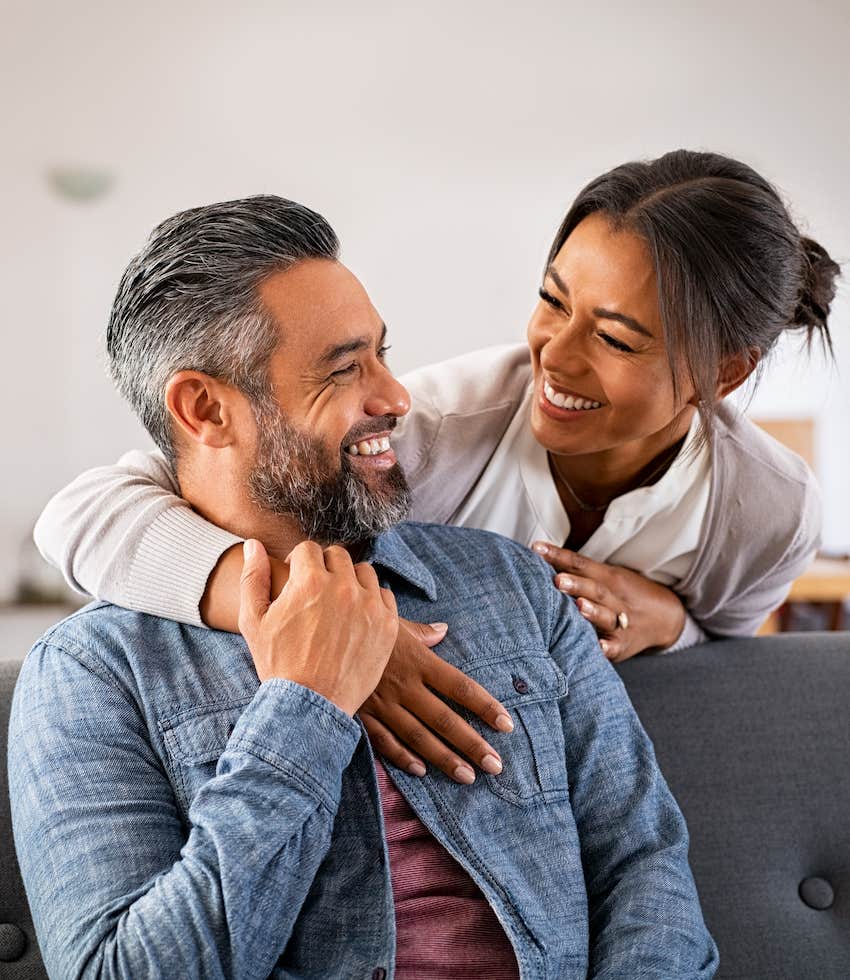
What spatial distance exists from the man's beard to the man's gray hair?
6 cm

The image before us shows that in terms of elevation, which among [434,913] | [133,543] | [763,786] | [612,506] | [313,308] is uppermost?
[313,308]

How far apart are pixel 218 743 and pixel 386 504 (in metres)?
0.35

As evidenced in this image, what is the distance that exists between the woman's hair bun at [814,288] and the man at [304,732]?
0.55m

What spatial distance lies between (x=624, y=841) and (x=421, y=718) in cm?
28

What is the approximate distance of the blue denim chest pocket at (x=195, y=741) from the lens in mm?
1202

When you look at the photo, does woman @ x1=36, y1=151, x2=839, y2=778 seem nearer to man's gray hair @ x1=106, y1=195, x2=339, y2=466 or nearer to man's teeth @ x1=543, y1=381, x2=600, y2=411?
man's teeth @ x1=543, y1=381, x2=600, y2=411

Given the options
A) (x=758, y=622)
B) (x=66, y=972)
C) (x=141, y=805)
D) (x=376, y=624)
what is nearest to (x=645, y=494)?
(x=758, y=622)

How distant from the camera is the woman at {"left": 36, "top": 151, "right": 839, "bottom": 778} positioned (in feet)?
4.29

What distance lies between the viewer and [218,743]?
1.22 m

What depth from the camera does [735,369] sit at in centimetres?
161

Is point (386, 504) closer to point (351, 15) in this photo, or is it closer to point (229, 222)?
point (229, 222)

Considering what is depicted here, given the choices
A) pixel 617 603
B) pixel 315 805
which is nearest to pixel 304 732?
pixel 315 805

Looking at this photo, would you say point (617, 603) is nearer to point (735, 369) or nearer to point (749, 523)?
point (749, 523)

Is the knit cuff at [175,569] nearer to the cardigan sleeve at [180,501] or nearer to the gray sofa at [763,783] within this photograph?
the cardigan sleeve at [180,501]
